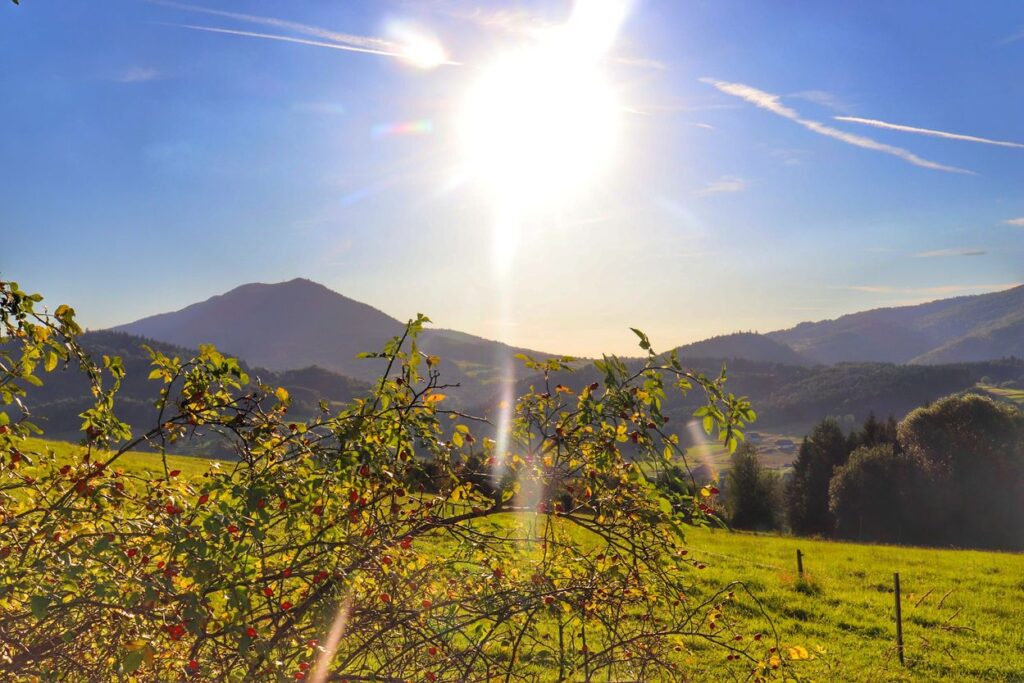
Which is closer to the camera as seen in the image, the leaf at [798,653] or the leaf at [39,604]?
the leaf at [39,604]

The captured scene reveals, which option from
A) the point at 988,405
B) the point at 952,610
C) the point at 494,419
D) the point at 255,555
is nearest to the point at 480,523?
the point at 494,419

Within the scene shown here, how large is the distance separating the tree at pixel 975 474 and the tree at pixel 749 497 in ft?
44.1

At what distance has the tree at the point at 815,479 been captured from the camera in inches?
2628

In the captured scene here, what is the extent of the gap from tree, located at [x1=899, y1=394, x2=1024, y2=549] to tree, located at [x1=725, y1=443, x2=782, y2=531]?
13435 millimetres

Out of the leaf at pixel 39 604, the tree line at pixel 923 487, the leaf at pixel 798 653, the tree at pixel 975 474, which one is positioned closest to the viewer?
the leaf at pixel 39 604

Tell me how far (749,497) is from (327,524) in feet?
217

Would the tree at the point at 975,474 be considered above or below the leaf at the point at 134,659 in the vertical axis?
below

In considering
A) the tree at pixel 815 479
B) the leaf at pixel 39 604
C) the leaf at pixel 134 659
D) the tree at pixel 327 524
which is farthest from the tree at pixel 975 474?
the leaf at pixel 39 604

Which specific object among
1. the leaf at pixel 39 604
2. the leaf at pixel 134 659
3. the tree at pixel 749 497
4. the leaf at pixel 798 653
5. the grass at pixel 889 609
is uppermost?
the leaf at pixel 39 604

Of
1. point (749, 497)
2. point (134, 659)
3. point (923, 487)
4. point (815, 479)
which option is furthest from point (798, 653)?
point (815, 479)

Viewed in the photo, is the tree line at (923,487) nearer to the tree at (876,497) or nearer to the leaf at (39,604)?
the tree at (876,497)

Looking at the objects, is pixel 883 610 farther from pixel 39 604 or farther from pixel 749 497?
pixel 749 497

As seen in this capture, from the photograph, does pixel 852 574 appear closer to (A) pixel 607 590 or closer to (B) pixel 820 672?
(B) pixel 820 672

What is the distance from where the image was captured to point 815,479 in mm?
68375
